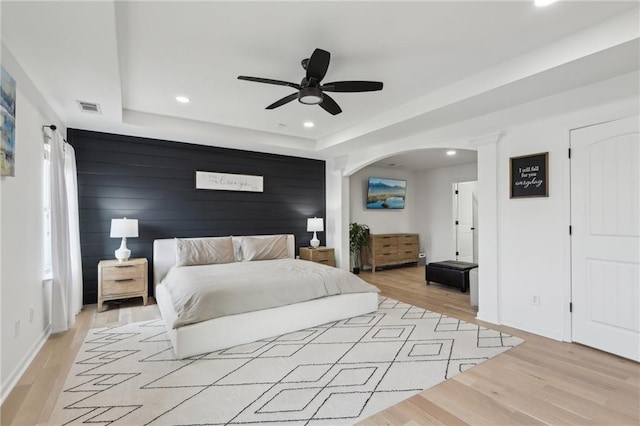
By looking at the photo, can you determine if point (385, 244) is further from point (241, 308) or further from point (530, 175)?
point (241, 308)

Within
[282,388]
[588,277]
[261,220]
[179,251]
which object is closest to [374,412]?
[282,388]

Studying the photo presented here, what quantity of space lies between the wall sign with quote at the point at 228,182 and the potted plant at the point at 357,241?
7.59 ft

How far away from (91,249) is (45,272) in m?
0.99

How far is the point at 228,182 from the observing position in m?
5.46

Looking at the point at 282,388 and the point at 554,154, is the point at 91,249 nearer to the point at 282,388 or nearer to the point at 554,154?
the point at 282,388

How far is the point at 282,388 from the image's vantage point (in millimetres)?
2289

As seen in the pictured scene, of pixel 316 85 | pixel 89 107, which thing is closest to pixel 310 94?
pixel 316 85

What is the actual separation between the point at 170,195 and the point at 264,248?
1699mm

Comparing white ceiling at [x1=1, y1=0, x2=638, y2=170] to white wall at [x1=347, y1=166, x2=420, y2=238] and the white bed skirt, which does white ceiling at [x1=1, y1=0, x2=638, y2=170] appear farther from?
white wall at [x1=347, y1=166, x2=420, y2=238]

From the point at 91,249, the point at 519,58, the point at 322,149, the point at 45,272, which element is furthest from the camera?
the point at 322,149

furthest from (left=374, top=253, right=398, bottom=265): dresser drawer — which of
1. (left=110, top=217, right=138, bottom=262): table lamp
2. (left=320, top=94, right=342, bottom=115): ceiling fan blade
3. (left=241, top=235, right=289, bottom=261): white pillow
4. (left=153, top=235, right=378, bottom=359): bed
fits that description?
(left=110, top=217, right=138, bottom=262): table lamp

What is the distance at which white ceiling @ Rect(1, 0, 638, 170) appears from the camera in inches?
83.8

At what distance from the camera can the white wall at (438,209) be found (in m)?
7.55

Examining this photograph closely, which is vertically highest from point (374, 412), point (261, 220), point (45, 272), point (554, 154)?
point (554, 154)
